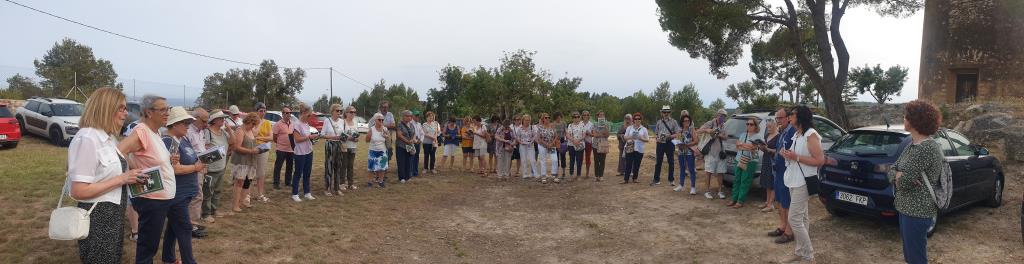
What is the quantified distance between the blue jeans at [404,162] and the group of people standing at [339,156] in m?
0.02

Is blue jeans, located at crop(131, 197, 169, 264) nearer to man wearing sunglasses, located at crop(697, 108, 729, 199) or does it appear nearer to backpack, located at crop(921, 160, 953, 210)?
backpack, located at crop(921, 160, 953, 210)

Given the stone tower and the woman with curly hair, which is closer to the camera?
the woman with curly hair

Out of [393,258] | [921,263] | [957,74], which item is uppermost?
[957,74]

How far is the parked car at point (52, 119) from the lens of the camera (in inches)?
487

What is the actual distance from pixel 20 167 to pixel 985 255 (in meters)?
13.6

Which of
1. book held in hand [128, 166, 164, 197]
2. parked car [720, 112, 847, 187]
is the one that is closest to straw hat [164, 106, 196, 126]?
book held in hand [128, 166, 164, 197]

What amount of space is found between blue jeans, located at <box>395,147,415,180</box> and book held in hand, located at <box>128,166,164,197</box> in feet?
21.8

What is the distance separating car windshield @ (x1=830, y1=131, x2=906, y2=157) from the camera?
562 cm

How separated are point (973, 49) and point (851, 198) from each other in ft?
54.6

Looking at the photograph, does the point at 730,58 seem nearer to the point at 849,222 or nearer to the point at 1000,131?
the point at 1000,131

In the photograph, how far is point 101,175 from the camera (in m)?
2.71

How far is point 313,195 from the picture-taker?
8.00 m

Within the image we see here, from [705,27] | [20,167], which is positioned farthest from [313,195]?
[705,27]

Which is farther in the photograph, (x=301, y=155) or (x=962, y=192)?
(x=301, y=155)
